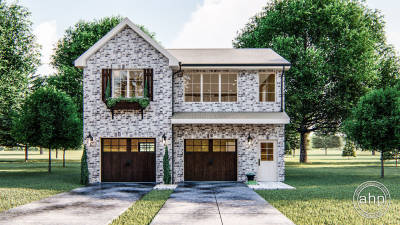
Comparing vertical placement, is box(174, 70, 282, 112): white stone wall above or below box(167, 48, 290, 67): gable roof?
below

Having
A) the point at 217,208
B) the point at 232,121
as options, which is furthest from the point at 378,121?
the point at 217,208

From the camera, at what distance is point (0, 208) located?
1028 centimetres

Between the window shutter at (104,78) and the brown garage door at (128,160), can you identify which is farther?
the brown garage door at (128,160)

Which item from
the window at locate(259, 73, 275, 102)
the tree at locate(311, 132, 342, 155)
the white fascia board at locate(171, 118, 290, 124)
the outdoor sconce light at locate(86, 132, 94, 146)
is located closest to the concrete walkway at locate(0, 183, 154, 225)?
the outdoor sconce light at locate(86, 132, 94, 146)

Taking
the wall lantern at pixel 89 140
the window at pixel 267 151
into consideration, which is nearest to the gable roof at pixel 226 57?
the window at pixel 267 151

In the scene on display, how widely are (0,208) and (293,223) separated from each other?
9278 millimetres

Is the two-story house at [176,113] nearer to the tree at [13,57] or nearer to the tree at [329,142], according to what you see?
the tree at [13,57]

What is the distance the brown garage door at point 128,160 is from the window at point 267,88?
677 centimetres

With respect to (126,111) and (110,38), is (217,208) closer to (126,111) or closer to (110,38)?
(126,111)

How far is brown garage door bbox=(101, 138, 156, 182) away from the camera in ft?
56.0

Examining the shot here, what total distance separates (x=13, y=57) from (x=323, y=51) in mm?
26130

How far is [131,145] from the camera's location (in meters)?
17.2

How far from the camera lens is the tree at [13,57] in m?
24.4

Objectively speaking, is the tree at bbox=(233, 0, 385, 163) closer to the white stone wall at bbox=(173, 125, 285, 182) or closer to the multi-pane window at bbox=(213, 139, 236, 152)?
the white stone wall at bbox=(173, 125, 285, 182)
